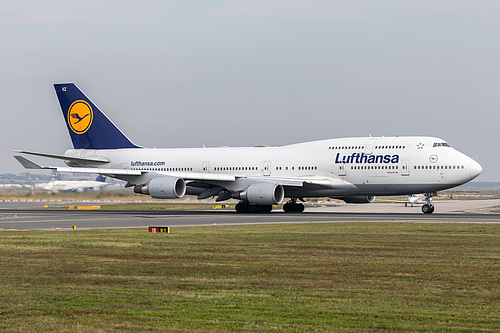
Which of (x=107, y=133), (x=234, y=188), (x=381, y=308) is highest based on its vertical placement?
(x=107, y=133)

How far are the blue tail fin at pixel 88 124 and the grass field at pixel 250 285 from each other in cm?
3462

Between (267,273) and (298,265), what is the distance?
172 cm

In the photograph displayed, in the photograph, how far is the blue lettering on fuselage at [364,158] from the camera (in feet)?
156

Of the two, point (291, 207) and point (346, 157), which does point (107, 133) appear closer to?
point (291, 207)

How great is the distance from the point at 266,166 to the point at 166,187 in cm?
811

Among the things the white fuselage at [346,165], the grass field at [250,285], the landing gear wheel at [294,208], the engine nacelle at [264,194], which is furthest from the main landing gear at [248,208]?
the grass field at [250,285]

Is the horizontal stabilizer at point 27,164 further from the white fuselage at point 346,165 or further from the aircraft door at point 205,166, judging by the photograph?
the aircraft door at point 205,166

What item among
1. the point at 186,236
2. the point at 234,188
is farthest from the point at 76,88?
Result: the point at 186,236

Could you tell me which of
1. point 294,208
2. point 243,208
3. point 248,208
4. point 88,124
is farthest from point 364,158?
point 88,124

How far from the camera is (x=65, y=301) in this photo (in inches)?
492

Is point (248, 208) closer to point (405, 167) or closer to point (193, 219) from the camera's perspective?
point (193, 219)

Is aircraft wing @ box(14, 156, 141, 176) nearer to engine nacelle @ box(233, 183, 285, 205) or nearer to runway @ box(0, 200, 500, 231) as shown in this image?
runway @ box(0, 200, 500, 231)

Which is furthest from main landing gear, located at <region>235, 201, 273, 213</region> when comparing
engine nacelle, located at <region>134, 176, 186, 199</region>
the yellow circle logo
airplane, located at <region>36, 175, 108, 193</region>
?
the yellow circle logo

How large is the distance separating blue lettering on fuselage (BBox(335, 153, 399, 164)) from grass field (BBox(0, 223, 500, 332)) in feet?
73.0
